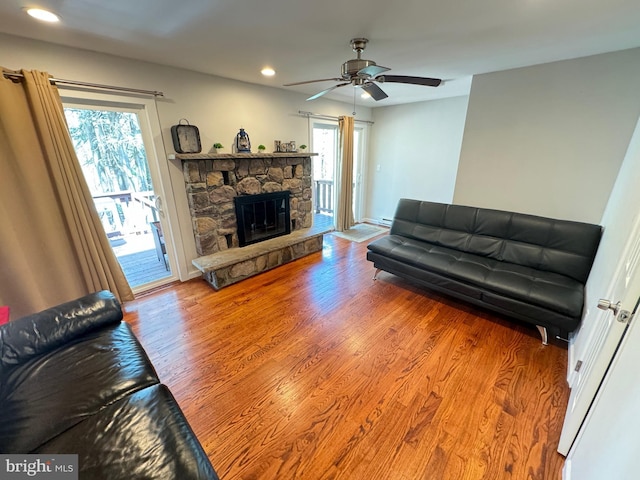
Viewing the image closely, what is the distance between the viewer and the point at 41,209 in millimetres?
2045

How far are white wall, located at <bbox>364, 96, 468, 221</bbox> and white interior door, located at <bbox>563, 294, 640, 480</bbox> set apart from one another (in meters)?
3.79

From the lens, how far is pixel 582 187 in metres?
2.58

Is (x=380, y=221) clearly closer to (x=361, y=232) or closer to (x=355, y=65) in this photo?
(x=361, y=232)

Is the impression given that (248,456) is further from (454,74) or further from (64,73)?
(454,74)

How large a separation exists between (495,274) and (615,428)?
64.1 inches

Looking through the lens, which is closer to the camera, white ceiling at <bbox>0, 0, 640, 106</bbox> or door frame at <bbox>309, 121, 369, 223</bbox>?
white ceiling at <bbox>0, 0, 640, 106</bbox>

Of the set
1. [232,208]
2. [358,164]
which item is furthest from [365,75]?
[358,164]

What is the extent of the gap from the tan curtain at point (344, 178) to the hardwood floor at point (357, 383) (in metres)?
2.34

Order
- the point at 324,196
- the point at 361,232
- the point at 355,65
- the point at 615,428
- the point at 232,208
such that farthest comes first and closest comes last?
the point at 324,196 → the point at 361,232 → the point at 232,208 → the point at 355,65 → the point at 615,428

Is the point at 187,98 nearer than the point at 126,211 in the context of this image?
Yes

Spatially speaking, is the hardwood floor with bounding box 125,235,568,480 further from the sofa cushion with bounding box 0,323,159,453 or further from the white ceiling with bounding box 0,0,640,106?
the white ceiling with bounding box 0,0,640,106

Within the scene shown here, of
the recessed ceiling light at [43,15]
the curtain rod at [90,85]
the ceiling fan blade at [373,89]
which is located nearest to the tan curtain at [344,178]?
the ceiling fan blade at [373,89]

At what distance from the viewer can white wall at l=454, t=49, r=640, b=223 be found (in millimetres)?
2332

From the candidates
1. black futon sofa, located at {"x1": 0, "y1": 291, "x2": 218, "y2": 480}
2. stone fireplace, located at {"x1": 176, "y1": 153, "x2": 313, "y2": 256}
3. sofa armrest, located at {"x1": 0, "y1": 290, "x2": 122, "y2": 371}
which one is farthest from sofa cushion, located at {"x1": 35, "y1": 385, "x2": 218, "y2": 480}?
stone fireplace, located at {"x1": 176, "y1": 153, "x2": 313, "y2": 256}
